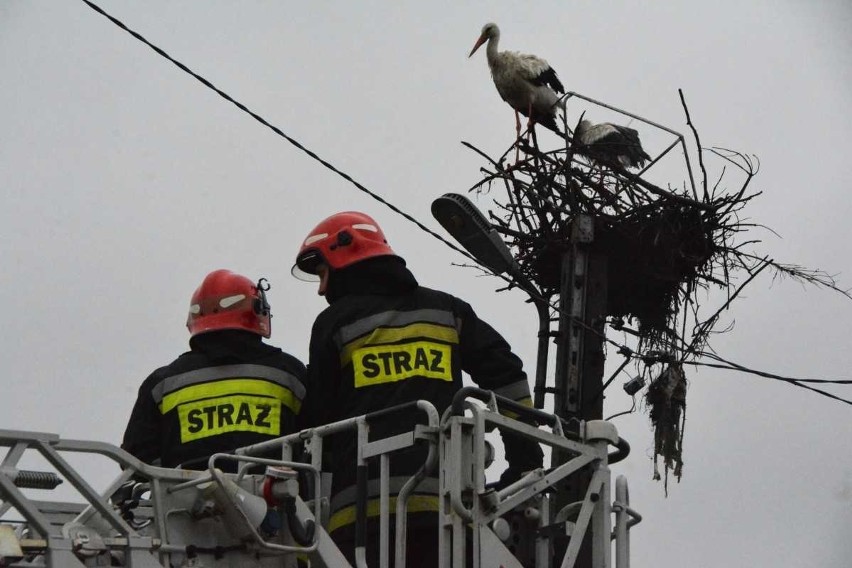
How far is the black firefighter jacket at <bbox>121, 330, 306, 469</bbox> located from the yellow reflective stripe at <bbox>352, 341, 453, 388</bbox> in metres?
0.38

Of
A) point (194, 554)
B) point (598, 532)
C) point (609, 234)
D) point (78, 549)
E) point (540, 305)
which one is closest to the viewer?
point (78, 549)

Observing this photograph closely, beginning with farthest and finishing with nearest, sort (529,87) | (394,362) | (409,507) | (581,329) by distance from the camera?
(529,87), (581,329), (394,362), (409,507)

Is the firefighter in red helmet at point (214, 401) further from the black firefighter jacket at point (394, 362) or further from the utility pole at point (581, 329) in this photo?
the utility pole at point (581, 329)

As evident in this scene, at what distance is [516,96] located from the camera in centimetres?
1597

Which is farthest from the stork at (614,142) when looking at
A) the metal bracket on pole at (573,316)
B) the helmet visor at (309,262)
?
the helmet visor at (309,262)

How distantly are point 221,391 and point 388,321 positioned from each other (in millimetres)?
761

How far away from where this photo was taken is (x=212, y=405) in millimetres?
6715

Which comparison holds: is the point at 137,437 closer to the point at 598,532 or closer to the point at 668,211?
the point at 598,532

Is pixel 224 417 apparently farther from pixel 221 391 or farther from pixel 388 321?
pixel 388 321

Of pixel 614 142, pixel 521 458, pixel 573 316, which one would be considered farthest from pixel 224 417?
pixel 614 142

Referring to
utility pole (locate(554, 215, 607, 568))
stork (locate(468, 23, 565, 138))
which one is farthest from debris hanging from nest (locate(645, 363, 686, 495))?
stork (locate(468, 23, 565, 138))

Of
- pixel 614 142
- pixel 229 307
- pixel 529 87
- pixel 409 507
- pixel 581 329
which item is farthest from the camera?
pixel 529 87

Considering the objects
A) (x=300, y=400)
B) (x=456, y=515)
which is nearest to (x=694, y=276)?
(x=300, y=400)

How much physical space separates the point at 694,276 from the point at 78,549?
8551mm
